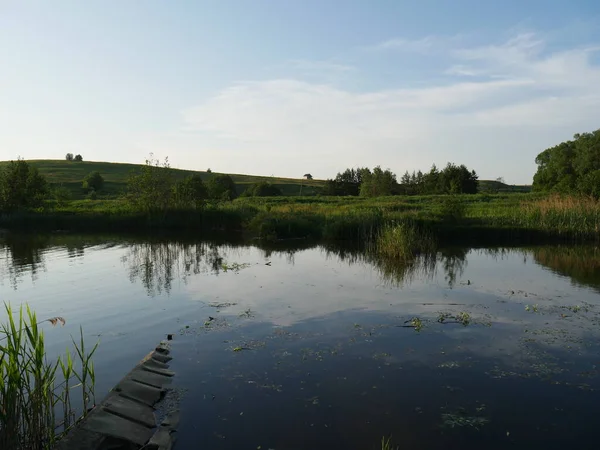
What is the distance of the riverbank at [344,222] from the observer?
91.6 feet

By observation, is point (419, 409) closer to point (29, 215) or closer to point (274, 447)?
point (274, 447)

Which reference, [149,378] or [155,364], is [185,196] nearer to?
[155,364]

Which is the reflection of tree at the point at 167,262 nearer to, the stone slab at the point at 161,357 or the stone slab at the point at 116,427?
the stone slab at the point at 161,357

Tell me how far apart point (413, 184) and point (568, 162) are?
23891mm

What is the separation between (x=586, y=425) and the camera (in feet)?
22.6

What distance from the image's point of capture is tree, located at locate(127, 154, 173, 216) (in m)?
37.3

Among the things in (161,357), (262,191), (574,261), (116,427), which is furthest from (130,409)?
(262,191)

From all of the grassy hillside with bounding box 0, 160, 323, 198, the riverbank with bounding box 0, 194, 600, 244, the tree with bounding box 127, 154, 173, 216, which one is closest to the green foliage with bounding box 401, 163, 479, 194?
the grassy hillside with bounding box 0, 160, 323, 198

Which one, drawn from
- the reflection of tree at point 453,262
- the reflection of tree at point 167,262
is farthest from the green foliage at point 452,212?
the reflection of tree at point 167,262

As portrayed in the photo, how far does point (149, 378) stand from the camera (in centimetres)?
805

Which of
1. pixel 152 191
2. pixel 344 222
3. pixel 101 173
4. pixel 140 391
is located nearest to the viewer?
pixel 140 391

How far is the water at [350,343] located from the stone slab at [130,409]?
1.58 ft

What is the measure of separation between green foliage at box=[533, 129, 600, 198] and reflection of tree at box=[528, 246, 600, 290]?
40.3m

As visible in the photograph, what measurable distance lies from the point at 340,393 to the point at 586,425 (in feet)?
11.6
